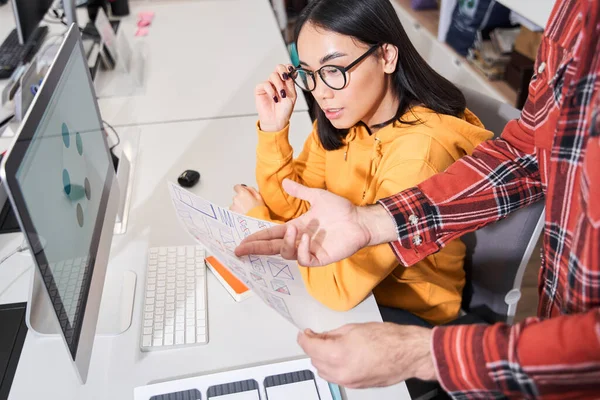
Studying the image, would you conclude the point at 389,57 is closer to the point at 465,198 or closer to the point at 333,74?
the point at 333,74

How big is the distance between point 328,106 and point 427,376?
66cm

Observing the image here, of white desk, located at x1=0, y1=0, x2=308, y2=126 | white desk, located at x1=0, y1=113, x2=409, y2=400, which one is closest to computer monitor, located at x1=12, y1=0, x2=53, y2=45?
white desk, located at x1=0, y1=0, x2=308, y2=126

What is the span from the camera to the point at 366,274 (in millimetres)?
1003

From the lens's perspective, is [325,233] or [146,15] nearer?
[325,233]

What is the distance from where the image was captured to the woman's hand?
4.15 ft

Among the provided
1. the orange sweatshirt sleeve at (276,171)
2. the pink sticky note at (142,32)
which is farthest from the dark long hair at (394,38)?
the pink sticky note at (142,32)

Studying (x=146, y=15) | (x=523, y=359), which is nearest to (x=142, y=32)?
(x=146, y=15)

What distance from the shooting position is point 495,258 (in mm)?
1195

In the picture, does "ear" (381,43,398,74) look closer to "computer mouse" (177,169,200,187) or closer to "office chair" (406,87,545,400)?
"office chair" (406,87,545,400)

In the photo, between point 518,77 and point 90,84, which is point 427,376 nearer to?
point 90,84

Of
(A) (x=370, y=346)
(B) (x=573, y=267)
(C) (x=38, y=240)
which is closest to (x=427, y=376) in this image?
(A) (x=370, y=346)

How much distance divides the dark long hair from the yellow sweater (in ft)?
0.11

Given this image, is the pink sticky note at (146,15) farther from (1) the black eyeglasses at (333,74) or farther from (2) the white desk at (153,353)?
(1) the black eyeglasses at (333,74)

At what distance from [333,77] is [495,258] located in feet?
1.73
